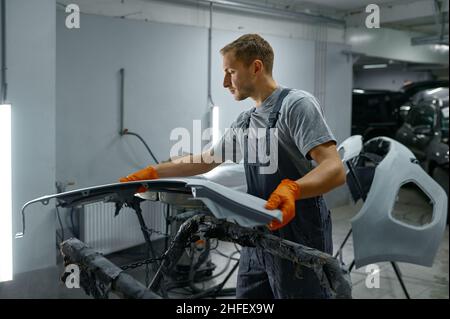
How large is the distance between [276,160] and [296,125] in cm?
14

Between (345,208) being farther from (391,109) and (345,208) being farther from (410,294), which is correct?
(391,109)

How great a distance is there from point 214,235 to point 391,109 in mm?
5500

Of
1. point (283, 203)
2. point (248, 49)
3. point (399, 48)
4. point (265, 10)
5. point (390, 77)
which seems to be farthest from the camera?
point (390, 77)

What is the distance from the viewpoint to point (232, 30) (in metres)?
1.60

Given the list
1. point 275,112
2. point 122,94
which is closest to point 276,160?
point 275,112

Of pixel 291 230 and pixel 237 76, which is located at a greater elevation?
pixel 237 76

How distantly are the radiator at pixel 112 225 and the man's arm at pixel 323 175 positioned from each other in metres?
0.48

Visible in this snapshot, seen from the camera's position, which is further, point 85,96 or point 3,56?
point 85,96

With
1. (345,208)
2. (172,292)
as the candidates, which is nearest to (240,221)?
(345,208)

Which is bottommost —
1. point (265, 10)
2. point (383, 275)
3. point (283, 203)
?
point (383, 275)

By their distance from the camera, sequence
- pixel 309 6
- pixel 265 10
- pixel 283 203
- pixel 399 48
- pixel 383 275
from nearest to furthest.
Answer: pixel 283 203 < pixel 265 10 < pixel 309 6 < pixel 383 275 < pixel 399 48

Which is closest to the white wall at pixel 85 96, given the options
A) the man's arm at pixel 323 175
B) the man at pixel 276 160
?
the man at pixel 276 160

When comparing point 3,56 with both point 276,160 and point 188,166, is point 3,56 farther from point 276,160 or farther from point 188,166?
point 276,160

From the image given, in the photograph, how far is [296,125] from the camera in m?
1.18
